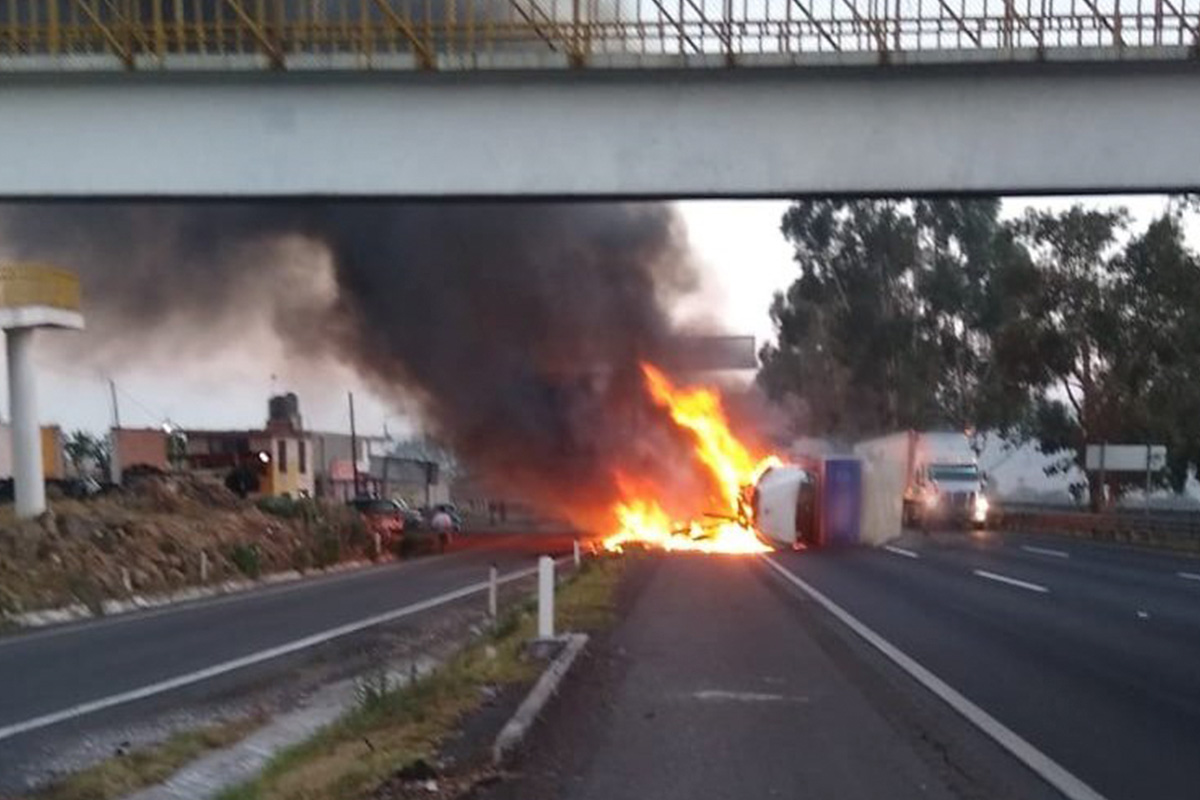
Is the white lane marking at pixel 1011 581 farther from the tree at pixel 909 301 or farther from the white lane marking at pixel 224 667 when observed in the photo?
the tree at pixel 909 301

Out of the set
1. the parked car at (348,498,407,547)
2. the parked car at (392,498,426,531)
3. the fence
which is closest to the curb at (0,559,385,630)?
the parked car at (348,498,407,547)

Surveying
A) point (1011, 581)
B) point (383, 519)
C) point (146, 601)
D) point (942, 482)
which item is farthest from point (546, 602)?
point (942, 482)

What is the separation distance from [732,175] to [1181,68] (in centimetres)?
370

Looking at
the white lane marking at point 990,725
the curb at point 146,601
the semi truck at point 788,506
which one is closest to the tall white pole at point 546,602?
the white lane marking at point 990,725

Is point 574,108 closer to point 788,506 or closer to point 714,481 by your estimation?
point 788,506

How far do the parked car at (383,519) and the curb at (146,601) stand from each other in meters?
5.74

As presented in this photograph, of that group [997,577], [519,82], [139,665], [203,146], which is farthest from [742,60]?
[997,577]

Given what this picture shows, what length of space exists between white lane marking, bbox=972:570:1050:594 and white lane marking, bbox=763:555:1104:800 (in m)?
8.23

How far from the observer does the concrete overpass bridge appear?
14453 millimetres

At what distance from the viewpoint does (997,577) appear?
31.3m

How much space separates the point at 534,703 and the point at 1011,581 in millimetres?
19114

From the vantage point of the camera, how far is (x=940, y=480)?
5344 cm

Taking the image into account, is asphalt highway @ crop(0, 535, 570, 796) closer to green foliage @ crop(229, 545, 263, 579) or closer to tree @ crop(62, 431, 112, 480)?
green foliage @ crop(229, 545, 263, 579)

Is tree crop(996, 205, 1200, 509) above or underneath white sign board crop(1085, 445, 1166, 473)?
above
